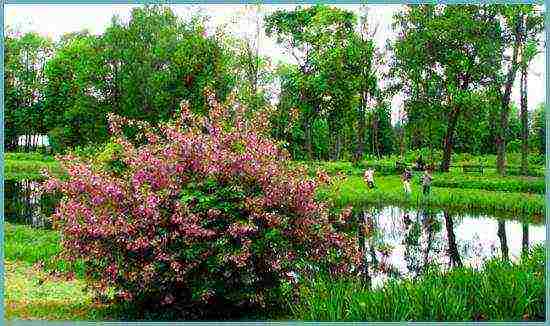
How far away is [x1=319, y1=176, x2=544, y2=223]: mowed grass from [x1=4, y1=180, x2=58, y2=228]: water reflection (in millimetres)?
7618

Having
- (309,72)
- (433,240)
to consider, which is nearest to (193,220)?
(433,240)

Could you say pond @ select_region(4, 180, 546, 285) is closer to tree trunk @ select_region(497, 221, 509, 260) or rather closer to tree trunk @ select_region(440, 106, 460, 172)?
tree trunk @ select_region(497, 221, 509, 260)

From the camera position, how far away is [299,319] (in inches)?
312

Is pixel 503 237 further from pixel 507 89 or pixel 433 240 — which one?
pixel 507 89

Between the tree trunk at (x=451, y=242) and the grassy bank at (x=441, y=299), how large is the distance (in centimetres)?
682

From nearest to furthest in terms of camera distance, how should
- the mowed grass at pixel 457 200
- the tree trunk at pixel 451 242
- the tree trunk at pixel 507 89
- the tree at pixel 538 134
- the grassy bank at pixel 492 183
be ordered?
1. the tree trunk at pixel 451 242
2. the mowed grass at pixel 457 200
3. the grassy bank at pixel 492 183
4. the tree trunk at pixel 507 89
5. the tree at pixel 538 134

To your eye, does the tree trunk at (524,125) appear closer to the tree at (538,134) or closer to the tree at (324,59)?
the tree at (538,134)

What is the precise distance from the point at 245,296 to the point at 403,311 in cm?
200

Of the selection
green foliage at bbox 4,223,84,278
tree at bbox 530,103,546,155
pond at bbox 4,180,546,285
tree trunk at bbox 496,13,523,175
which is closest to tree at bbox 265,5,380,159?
tree trunk at bbox 496,13,523,175

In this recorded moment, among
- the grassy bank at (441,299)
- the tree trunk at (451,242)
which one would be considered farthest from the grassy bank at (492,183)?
the grassy bank at (441,299)

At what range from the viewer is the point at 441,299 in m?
7.21

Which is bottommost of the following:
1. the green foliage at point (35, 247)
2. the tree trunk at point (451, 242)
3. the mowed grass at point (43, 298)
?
the tree trunk at point (451, 242)

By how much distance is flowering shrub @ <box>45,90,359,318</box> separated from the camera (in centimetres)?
812

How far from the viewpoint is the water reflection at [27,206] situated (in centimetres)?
2010
